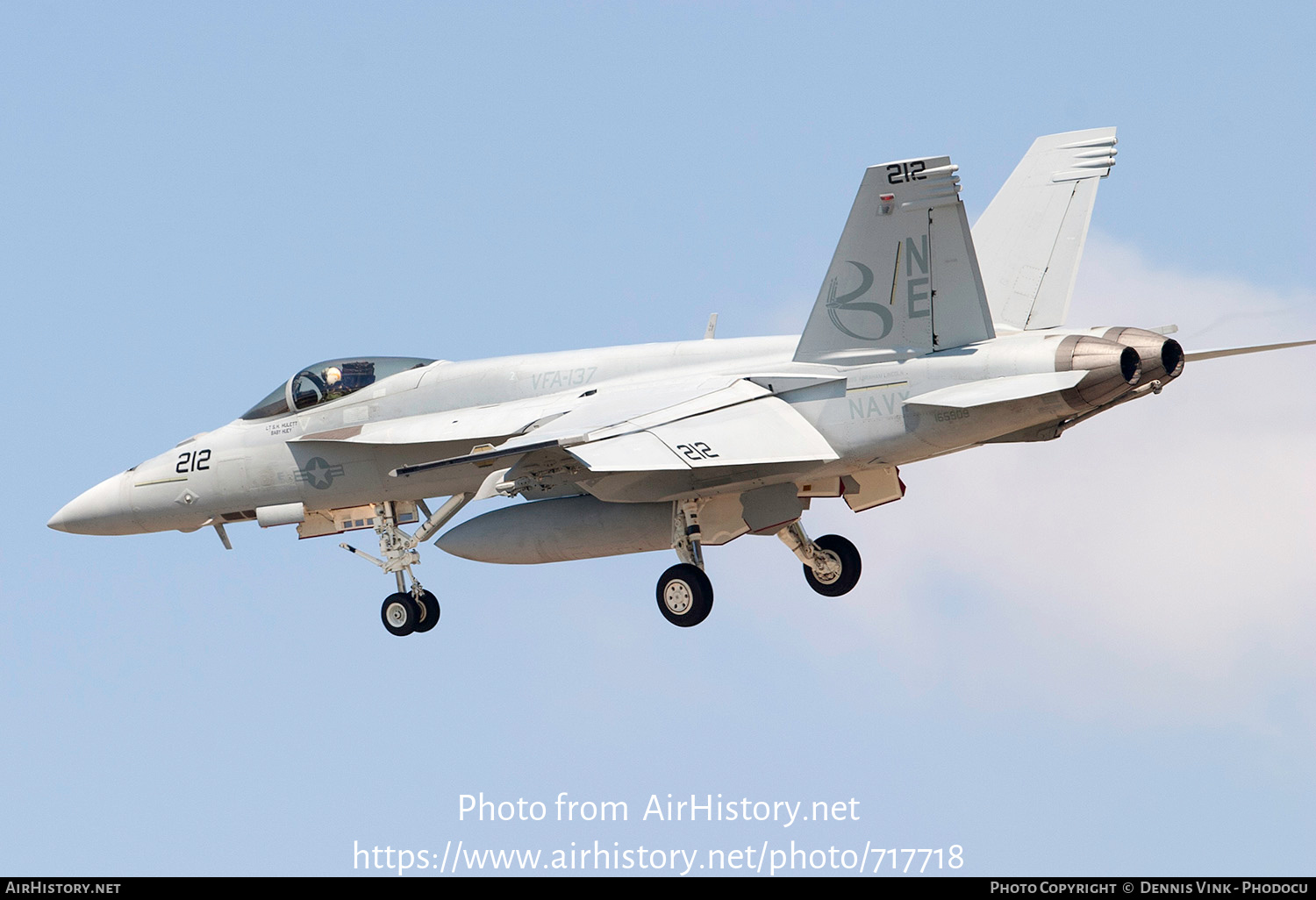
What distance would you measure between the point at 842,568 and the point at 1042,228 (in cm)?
442

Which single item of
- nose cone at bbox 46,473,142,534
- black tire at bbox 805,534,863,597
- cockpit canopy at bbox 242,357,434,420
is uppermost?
cockpit canopy at bbox 242,357,434,420

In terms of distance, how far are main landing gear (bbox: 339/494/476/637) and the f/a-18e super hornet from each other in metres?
0.03

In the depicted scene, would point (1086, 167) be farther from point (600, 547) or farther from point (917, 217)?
point (600, 547)

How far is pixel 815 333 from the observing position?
1775 centimetres

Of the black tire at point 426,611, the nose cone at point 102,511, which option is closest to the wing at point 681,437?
the black tire at point 426,611

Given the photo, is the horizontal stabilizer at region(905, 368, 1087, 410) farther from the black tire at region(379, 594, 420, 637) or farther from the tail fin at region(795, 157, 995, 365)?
the black tire at region(379, 594, 420, 637)

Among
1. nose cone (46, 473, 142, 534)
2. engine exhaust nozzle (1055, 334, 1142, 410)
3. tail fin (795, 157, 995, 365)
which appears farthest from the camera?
nose cone (46, 473, 142, 534)

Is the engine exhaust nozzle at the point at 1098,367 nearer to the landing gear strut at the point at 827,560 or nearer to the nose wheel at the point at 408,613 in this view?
the landing gear strut at the point at 827,560

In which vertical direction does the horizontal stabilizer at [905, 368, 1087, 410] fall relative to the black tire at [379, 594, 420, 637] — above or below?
above

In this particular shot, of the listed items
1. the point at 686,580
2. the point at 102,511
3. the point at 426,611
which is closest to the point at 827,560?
the point at 686,580

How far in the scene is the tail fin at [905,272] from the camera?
1656 cm

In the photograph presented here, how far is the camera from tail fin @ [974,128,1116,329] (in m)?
19.0

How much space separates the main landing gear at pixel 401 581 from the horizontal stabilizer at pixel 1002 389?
6.64 m

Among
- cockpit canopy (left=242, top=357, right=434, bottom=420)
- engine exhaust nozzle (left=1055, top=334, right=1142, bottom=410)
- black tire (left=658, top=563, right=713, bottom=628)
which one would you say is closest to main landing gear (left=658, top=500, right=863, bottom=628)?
black tire (left=658, top=563, right=713, bottom=628)
